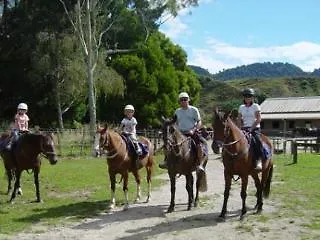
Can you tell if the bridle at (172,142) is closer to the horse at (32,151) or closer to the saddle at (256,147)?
the saddle at (256,147)

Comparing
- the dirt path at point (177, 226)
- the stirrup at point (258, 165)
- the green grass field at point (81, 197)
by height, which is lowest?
the dirt path at point (177, 226)

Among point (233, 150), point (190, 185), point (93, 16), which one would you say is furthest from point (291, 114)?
point (233, 150)

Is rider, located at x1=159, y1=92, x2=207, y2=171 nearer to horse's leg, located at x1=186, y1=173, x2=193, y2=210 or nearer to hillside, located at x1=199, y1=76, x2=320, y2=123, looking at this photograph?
horse's leg, located at x1=186, y1=173, x2=193, y2=210

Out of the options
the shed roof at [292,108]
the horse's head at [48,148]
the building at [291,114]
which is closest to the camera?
the horse's head at [48,148]

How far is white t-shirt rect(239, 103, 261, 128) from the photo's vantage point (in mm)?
9992

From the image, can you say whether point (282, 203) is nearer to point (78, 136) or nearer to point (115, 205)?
point (115, 205)

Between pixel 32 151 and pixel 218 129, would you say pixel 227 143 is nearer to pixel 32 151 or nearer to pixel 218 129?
pixel 218 129

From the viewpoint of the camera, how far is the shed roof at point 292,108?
6009cm

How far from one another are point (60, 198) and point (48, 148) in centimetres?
192

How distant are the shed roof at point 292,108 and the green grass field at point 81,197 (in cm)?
4178

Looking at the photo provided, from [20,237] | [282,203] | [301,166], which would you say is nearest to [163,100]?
[301,166]

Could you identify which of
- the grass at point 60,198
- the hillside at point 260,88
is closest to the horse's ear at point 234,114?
the grass at point 60,198

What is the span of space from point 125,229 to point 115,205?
7.73 feet

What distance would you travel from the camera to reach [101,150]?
10.6m
